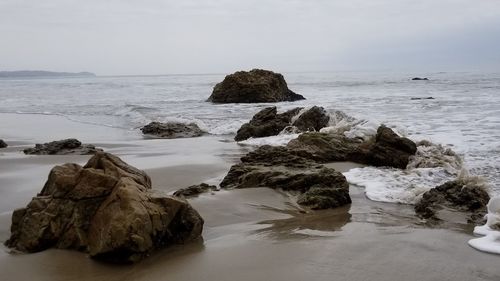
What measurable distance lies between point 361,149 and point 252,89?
18893mm

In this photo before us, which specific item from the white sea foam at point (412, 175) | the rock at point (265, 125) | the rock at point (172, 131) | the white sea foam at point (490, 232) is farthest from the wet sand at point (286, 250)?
the rock at point (172, 131)

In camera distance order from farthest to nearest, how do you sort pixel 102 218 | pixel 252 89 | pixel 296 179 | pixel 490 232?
pixel 252 89 → pixel 296 179 → pixel 490 232 → pixel 102 218

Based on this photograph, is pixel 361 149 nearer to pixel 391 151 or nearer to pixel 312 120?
pixel 391 151

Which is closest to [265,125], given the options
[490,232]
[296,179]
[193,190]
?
[296,179]

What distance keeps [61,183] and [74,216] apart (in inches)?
13.1

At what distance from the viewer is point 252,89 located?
2673 centimetres

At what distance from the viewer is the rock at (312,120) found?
1222cm

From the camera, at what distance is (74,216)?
3.86 meters

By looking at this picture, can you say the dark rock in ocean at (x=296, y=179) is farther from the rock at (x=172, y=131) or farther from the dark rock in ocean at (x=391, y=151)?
the rock at (x=172, y=131)

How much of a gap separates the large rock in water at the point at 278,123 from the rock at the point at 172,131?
4.22 ft

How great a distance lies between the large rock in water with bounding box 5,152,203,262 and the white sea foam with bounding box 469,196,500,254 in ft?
7.52

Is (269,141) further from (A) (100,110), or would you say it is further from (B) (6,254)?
(A) (100,110)

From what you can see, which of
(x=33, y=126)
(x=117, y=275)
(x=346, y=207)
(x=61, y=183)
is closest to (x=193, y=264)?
(x=117, y=275)

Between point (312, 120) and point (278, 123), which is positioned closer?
point (278, 123)
